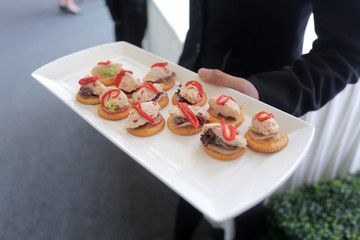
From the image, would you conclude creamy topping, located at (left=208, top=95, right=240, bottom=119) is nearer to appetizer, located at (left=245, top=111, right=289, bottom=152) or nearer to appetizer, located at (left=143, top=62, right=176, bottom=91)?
appetizer, located at (left=245, top=111, right=289, bottom=152)

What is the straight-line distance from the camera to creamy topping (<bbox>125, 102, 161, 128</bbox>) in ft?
3.64

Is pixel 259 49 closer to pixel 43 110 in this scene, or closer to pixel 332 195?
pixel 332 195

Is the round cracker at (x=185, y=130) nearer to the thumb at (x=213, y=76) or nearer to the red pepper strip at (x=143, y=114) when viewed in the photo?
the red pepper strip at (x=143, y=114)

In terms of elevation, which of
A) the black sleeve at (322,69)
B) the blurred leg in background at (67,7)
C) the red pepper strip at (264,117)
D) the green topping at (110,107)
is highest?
the black sleeve at (322,69)

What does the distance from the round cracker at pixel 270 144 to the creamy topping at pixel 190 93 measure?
337 millimetres

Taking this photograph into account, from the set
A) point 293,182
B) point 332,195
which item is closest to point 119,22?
point 293,182

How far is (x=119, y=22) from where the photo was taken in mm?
2180

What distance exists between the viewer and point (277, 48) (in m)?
1.27

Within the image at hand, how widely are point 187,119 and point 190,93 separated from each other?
6.5 inches

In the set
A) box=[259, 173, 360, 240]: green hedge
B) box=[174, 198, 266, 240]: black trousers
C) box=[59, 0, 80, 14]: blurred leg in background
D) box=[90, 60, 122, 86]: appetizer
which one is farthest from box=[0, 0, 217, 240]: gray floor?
box=[59, 0, 80, 14]: blurred leg in background

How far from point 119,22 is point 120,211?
1519 mm

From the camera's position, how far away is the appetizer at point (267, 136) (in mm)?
981

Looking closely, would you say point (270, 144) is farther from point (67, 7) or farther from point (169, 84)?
point (67, 7)

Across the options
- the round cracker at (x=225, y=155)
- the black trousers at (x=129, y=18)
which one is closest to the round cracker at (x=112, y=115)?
the round cracker at (x=225, y=155)
